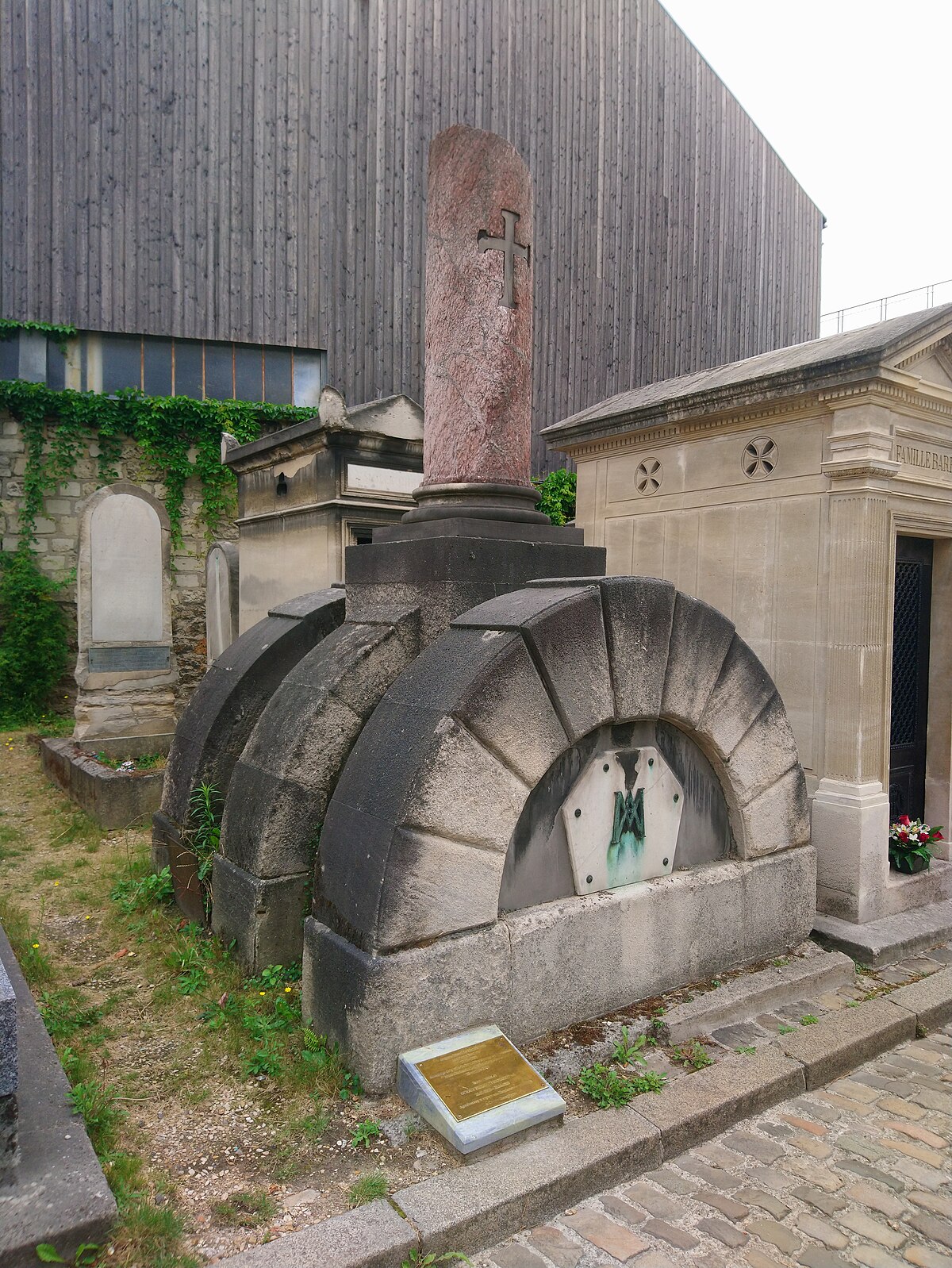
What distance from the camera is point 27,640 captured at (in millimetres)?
11727

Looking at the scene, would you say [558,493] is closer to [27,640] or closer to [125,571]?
[125,571]

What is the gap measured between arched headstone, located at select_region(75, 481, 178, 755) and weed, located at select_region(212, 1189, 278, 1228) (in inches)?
236

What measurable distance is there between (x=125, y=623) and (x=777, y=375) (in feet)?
20.9

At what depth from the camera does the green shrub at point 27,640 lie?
11.6 metres

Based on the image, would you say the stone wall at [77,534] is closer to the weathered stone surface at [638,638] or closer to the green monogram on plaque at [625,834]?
the green monogram on plaque at [625,834]

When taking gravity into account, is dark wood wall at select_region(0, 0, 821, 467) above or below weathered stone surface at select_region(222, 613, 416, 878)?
above

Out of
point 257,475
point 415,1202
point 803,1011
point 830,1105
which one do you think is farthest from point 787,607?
point 257,475

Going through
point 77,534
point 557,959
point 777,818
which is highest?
point 77,534

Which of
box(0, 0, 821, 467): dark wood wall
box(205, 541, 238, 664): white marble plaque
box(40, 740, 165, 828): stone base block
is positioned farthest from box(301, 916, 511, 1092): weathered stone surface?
box(0, 0, 821, 467): dark wood wall

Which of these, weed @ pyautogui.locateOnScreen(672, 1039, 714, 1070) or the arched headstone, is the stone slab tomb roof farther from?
the arched headstone

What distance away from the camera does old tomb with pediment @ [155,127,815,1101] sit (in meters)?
2.77

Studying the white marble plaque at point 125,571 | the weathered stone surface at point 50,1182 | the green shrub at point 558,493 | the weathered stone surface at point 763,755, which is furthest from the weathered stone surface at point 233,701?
the green shrub at point 558,493

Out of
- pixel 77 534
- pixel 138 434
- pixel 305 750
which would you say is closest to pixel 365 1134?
pixel 305 750

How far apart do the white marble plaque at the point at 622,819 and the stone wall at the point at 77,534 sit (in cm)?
922
